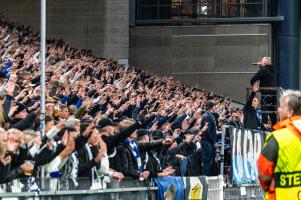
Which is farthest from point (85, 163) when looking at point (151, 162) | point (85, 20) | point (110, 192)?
point (85, 20)

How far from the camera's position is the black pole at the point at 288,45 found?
49906 mm

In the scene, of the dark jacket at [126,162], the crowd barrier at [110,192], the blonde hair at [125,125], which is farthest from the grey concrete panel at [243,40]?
the blonde hair at [125,125]

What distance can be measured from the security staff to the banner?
10.1 m

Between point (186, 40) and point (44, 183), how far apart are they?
135 feet

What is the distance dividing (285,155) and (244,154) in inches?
439

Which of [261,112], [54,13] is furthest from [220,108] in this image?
[54,13]

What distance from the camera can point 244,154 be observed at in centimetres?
2134

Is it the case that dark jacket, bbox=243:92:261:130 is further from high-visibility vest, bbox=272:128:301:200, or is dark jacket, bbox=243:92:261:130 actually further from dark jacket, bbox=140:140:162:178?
high-visibility vest, bbox=272:128:301:200

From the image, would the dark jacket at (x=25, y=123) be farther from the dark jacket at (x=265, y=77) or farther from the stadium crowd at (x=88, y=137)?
the dark jacket at (x=265, y=77)

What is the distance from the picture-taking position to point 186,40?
177 feet

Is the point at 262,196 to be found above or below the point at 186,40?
below

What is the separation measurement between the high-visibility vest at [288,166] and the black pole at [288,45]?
130 ft

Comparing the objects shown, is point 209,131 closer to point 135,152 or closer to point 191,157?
point 191,157

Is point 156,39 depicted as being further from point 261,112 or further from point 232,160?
point 232,160
